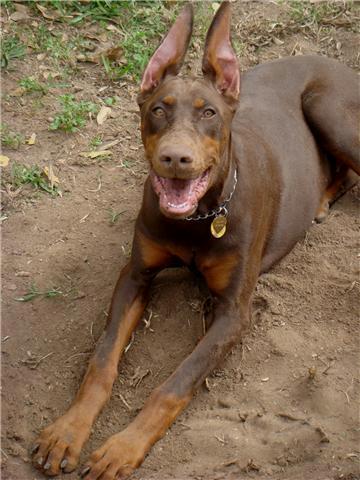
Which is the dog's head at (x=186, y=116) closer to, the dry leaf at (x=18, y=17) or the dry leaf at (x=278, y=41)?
the dry leaf at (x=278, y=41)

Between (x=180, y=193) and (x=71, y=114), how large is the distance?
249cm

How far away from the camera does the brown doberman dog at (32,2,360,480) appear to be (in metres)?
4.72

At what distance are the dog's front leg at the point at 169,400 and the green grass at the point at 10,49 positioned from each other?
10.8 ft

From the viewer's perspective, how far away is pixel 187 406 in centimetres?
502

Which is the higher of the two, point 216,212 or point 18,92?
point 216,212

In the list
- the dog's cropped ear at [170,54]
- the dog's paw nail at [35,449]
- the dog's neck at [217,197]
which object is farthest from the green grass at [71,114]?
the dog's paw nail at [35,449]

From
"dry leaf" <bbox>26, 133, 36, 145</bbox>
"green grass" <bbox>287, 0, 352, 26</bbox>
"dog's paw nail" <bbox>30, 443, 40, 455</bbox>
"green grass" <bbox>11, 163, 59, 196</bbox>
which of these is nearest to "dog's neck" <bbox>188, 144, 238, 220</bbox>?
"dog's paw nail" <bbox>30, 443, 40, 455</bbox>

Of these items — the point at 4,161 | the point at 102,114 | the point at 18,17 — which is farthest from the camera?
the point at 18,17

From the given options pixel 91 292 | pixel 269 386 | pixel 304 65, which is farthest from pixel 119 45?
pixel 269 386

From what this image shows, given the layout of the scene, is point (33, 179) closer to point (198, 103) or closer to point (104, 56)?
point (104, 56)

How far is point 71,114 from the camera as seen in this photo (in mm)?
7172

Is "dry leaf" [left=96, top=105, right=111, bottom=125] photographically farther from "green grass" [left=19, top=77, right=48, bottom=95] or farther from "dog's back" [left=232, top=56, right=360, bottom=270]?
"dog's back" [left=232, top=56, right=360, bottom=270]

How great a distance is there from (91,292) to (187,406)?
3.62 feet

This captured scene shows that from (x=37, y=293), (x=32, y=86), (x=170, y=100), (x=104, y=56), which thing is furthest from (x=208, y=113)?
(x=104, y=56)
